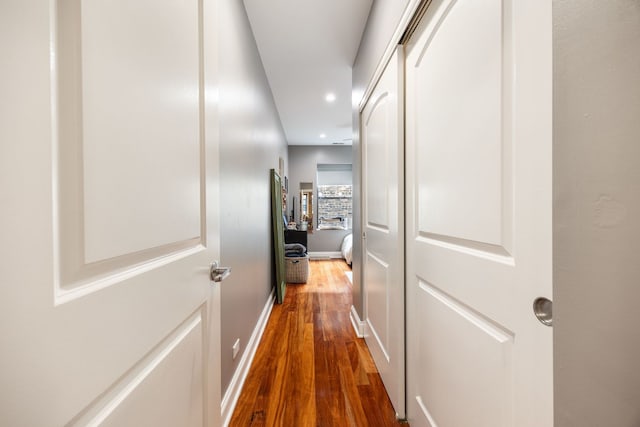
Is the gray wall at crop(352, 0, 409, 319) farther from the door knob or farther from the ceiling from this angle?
the door knob

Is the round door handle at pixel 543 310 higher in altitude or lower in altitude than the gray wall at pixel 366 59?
lower

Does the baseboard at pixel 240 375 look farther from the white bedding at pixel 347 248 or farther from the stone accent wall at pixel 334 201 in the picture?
the stone accent wall at pixel 334 201

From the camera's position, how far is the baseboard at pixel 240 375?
1388 mm

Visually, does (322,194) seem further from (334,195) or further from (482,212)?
(482,212)

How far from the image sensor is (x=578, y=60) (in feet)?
1.42

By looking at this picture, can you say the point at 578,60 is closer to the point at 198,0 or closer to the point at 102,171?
the point at 102,171

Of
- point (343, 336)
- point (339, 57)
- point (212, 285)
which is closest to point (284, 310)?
point (343, 336)

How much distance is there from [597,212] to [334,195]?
610cm

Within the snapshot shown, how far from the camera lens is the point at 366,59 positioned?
7.04ft

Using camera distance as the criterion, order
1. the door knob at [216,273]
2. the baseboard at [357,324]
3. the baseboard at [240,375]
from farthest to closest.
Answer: the baseboard at [357,324] < the baseboard at [240,375] < the door knob at [216,273]

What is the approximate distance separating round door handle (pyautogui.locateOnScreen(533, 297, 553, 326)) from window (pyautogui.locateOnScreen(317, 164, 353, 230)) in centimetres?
587

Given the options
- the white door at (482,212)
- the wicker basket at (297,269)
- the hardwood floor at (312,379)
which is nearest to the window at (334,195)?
the wicker basket at (297,269)

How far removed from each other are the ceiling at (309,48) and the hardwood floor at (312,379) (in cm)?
268

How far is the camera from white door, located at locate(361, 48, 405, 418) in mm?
1392
